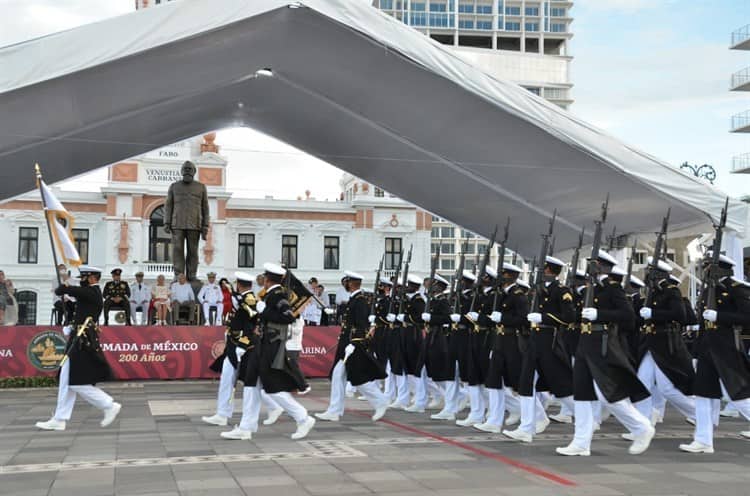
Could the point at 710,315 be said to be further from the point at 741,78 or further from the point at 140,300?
the point at 741,78

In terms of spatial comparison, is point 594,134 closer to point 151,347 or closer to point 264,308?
point 264,308


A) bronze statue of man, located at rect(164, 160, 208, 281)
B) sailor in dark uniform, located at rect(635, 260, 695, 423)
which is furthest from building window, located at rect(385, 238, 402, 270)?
sailor in dark uniform, located at rect(635, 260, 695, 423)

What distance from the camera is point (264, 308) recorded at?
9234 mm

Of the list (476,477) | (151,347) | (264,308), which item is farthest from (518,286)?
(151,347)

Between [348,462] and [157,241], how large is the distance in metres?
43.5

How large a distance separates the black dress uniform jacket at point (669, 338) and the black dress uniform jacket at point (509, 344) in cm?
137

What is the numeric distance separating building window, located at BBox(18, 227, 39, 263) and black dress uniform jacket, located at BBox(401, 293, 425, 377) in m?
40.0

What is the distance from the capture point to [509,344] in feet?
32.6

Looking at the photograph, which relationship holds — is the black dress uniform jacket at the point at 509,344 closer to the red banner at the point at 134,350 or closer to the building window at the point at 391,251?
the red banner at the point at 134,350

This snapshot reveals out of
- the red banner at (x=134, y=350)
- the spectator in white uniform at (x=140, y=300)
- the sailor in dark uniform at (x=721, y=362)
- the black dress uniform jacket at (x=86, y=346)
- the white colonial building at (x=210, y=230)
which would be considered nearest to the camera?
the sailor in dark uniform at (x=721, y=362)

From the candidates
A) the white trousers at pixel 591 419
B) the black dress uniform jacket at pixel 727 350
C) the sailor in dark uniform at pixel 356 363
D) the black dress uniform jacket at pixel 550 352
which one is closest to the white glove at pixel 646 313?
the black dress uniform jacket at pixel 727 350

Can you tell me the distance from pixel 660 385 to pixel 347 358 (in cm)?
373

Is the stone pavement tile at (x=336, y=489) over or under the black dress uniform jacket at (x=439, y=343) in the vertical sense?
under

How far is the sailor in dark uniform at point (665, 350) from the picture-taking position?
9406mm
